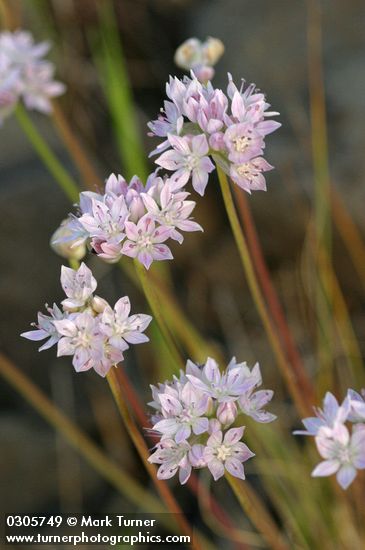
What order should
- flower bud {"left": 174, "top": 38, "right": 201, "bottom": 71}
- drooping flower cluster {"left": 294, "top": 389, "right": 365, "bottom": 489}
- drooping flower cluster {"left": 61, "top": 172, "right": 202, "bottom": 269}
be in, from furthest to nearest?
flower bud {"left": 174, "top": 38, "right": 201, "bottom": 71}
drooping flower cluster {"left": 61, "top": 172, "right": 202, "bottom": 269}
drooping flower cluster {"left": 294, "top": 389, "right": 365, "bottom": 489}

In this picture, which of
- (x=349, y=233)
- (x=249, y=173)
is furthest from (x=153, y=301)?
(x=349, y=233)

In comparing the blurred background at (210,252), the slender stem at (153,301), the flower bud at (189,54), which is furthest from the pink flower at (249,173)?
the blurred background at (210,252)

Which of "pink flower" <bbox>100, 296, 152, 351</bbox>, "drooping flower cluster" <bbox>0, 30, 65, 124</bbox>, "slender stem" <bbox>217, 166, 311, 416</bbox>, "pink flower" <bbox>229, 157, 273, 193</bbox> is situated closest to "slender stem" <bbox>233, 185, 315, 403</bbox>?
"slender stem" <bbox>217, 166, 311, 416</bbox>

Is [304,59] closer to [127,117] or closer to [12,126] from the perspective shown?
[127,117]

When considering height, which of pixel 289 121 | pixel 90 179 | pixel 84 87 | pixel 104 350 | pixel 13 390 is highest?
pixel 84 87

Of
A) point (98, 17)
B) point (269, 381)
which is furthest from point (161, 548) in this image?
point (98, 17)

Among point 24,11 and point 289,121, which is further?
point 24,11

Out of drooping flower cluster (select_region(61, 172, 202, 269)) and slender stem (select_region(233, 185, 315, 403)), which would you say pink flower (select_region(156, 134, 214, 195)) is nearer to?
drooping flower cluster (select_region(61, 172, 202, 269))
